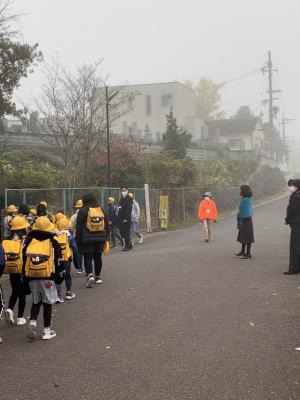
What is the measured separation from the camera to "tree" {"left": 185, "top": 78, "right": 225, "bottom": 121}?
85.1 metres

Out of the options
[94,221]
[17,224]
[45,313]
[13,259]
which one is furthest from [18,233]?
[94,221]

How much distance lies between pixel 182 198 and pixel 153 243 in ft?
31.5

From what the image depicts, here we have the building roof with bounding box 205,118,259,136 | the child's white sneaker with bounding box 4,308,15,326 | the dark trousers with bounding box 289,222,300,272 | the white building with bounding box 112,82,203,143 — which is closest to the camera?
the child's white sneaker with bounding box 4,308,15,326

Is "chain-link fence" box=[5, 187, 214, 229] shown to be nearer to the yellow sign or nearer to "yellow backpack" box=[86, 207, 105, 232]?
the yellow sign

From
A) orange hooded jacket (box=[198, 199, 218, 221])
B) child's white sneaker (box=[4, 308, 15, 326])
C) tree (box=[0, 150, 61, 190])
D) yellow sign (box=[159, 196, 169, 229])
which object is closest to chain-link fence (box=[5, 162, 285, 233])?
yellow sign (box=[159, 196, 169, 229])

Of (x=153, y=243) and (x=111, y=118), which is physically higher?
(x=111, y=118)

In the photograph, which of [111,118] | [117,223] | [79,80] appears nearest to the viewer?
[117,223]

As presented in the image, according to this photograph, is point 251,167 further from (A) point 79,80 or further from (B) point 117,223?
(B) point 117,223

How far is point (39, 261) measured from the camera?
6250 millimetres

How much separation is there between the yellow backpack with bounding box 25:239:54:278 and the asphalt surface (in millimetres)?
835

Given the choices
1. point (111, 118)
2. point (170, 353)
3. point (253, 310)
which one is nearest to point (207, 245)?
point (253, 310)

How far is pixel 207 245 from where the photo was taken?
52.9ft

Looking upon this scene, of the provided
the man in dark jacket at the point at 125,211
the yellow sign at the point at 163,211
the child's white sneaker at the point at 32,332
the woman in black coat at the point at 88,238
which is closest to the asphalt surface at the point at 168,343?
the child's white sneaker at the point at 32,332

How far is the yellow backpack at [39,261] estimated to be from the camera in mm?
6254
